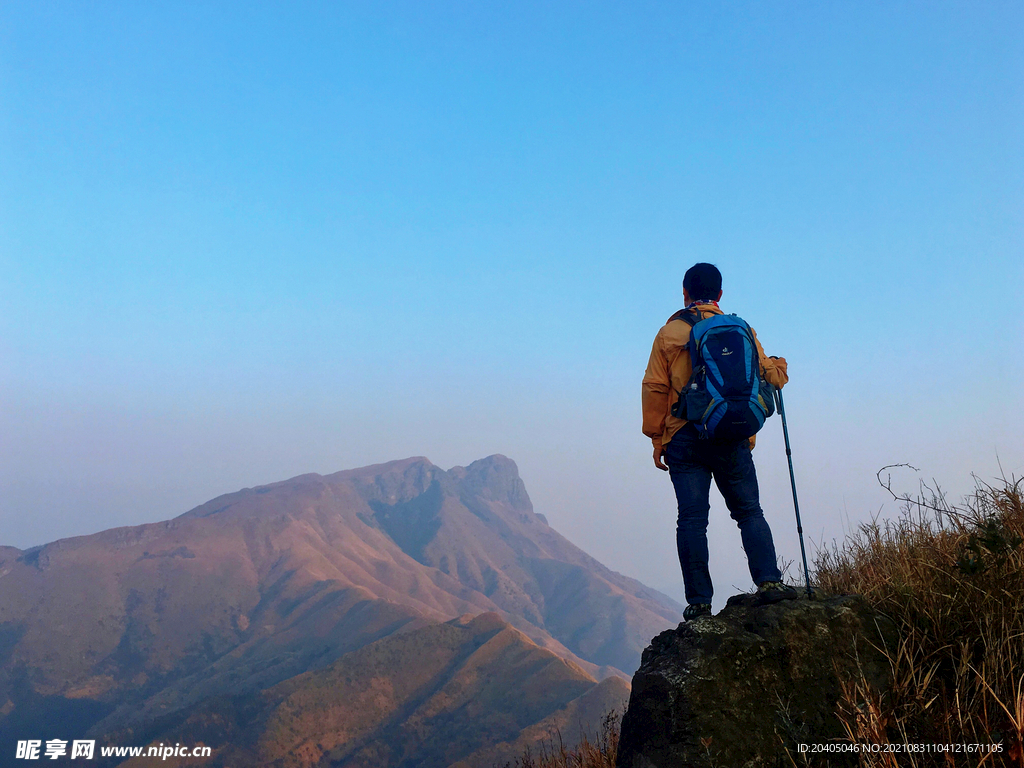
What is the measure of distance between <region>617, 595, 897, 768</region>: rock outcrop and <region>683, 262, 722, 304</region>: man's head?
2190 mm

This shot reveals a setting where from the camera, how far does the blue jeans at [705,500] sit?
473 cm

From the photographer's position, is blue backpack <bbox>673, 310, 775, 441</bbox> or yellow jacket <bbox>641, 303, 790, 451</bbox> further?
yellow jacket <bbox>641, 303, 790, 451</bbox>

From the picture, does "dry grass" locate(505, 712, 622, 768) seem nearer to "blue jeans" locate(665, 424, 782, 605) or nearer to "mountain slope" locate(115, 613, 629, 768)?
"blue jeans" locate(665, 424, 782, 605)

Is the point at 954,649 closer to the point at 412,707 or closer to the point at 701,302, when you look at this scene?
the point at 701,302

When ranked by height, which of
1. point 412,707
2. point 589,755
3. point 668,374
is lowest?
point 412,707

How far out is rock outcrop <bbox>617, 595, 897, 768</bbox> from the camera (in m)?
3.75

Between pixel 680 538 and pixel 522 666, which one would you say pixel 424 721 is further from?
pixel 680 538

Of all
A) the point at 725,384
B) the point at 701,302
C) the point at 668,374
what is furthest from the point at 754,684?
the point at 701,302

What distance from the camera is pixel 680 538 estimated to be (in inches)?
191

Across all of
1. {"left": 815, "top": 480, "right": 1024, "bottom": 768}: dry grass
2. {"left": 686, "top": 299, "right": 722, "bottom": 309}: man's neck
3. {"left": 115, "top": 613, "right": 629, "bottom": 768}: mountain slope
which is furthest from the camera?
{"left": 115, "top": 613, "right": 629, "bottom": 768}: mountain slope

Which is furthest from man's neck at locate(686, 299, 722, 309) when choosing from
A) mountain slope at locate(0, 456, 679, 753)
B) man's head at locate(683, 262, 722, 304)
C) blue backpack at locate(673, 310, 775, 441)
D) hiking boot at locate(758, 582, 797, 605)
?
mountain slope at locate(0, 456, 679, 753)

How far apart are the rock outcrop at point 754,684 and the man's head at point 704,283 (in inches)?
86.2

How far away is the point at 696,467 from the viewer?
4.83 metres

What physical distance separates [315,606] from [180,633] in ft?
95.1
